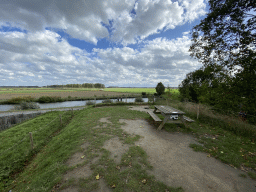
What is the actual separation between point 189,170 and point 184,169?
123 millimetres

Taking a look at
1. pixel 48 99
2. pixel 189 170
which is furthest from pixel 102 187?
pixel 48 99

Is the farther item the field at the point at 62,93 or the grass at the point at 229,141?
the field at the point at 62,93

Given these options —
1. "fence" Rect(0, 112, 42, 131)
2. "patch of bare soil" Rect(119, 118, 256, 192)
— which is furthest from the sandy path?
"fence" Rect(0, 112, 42, 131)

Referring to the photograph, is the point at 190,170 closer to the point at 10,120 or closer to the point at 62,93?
the point at 10,120

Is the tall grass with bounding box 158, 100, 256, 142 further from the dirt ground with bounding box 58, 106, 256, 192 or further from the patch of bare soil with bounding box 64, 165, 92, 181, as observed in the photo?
the patch of bare soil with bounding box 64, 165, 92, 181

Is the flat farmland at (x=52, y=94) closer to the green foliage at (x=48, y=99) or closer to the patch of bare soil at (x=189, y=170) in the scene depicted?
the green foliage at (x=48, y=99)

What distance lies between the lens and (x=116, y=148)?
4.06 meters

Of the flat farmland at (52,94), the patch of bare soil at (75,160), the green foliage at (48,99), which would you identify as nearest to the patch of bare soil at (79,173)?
the patch of bare soil at (75,160)

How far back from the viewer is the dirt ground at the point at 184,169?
2469 mm

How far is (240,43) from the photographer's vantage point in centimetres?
504

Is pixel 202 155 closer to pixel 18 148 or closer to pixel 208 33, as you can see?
pixel 208 33

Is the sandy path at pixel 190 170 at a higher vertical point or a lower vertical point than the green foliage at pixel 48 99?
higher

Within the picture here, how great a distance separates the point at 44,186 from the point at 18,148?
4.63 m

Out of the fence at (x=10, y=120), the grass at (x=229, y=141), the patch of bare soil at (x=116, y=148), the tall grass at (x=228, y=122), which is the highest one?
the tall grass at (x=228, y=122)
